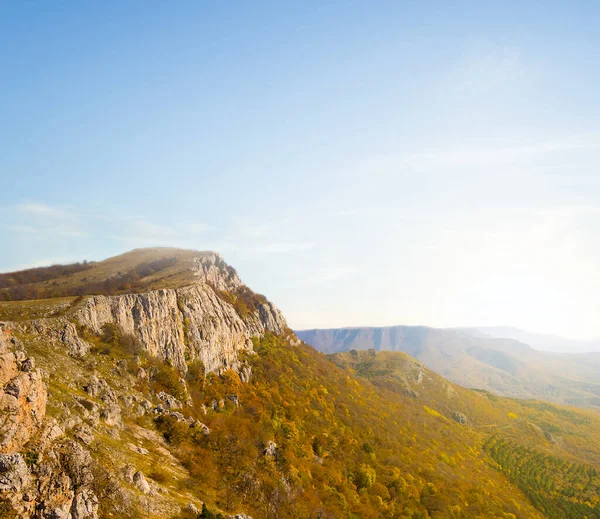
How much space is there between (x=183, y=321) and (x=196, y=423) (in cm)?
2331

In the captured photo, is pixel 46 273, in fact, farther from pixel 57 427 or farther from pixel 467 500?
pixel 467 500

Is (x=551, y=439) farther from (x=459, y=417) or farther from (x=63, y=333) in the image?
(x=63, y=333)

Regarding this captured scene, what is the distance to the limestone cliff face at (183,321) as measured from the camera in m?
50.0

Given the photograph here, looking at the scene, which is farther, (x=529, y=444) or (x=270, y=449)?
(x=529, y=444)

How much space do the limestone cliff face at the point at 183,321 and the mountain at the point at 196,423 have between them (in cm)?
30

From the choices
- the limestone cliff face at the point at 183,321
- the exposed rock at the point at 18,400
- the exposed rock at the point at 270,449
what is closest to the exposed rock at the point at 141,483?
the exposed rock at the point at 18,400

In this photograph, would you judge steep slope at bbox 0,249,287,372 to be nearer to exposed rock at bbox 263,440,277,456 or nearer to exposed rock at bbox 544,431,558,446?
exposed rock at bbox 263,440,277,456

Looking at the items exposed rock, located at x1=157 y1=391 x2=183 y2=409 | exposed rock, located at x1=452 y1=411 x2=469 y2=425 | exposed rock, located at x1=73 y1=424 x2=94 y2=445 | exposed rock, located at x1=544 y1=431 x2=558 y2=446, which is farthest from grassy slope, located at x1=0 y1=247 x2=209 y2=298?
exposed rock, located at x1=544 y1=431 x2=558 y2=446

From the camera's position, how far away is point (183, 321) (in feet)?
206

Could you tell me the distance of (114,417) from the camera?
3312 centimetres

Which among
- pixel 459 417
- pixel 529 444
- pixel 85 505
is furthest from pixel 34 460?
pixel 529 444

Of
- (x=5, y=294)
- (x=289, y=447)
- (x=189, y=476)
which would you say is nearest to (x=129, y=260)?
(x=5, y=294)

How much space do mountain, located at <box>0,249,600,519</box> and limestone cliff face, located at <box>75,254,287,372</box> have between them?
0.30 metres

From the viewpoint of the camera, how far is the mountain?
23703 millimetres
